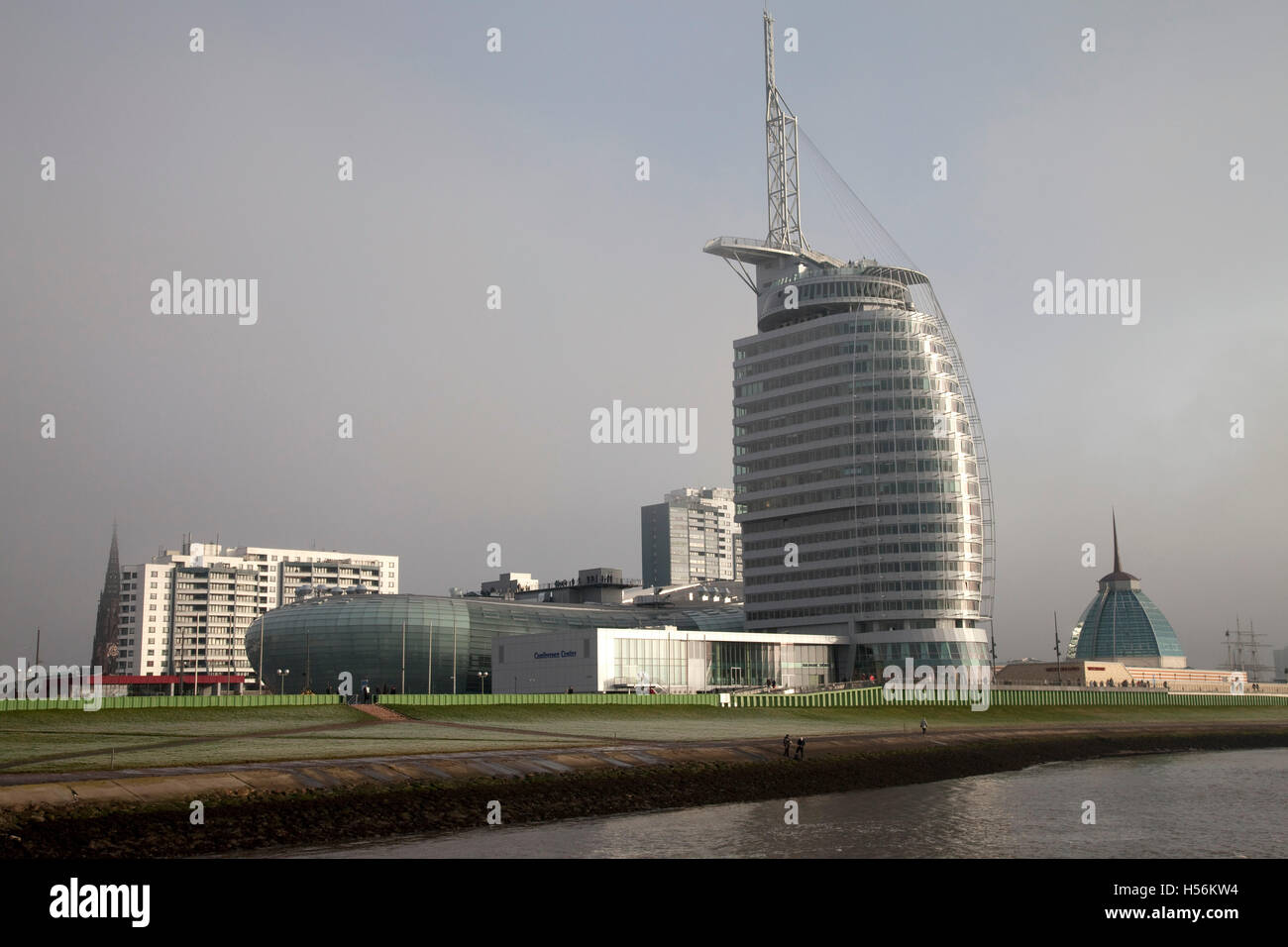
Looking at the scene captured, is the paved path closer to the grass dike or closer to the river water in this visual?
the grass dike

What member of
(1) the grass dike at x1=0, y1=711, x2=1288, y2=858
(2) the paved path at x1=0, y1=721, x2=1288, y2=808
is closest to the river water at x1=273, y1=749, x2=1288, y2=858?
(1) the grass dike at x1=0, y1=711, x2=1288, y2=858

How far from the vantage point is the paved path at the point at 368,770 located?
48.2 m

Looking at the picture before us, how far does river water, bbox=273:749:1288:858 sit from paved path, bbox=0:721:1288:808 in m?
6.81

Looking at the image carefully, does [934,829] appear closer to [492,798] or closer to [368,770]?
[492,798]

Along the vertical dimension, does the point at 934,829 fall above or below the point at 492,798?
below

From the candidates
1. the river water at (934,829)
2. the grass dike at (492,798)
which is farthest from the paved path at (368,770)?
the river water at (934,829)

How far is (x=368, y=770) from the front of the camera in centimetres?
5897

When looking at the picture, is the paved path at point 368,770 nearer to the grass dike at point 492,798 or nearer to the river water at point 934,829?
the grass dike at point 492,798

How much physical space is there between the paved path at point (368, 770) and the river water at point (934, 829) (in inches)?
268

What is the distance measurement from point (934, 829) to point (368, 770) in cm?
2741

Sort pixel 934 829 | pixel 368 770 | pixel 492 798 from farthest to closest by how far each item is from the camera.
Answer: pixel 368 770 < pixel 492 798 < pixel 934 829

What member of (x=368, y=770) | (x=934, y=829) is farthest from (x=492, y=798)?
(x=934, y=829)
